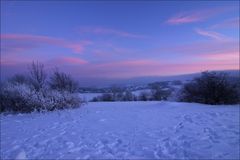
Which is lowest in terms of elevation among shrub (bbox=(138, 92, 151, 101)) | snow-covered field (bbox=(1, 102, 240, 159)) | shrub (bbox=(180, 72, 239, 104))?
shrub (bbox=(138, 92, 151, 101))

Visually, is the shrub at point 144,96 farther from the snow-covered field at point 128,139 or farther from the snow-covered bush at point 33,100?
the snow-covered field at point 128,139

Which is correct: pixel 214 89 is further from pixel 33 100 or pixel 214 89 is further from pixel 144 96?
pixel 144 96

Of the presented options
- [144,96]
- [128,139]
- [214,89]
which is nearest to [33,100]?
[128,139]

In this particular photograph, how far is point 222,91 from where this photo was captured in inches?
459

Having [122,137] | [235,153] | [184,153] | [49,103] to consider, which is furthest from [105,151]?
[49,103]

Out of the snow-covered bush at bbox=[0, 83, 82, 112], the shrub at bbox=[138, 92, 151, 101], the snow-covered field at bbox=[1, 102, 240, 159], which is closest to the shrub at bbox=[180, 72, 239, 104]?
the snow-covered field at bbox=[1, 102, 240, 159]

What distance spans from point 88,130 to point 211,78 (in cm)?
873

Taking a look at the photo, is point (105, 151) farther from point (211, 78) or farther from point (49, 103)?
point (211, 78)

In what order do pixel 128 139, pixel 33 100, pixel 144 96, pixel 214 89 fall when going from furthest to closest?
→ pixel 144 96 → pixel 214 89 → pixel 33 100 → pixel 128 139

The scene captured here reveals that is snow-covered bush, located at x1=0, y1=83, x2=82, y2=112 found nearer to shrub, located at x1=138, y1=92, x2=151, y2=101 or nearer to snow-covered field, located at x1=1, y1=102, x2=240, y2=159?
snow-covered field, located at x1=1, y1=102, x2=240, y2=159

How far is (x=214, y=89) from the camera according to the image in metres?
11.9

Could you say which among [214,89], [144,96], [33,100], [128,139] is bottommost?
[144,96]

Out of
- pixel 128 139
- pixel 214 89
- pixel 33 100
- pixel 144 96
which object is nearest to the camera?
pixel 128 139

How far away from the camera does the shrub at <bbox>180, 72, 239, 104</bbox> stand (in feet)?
38.0
